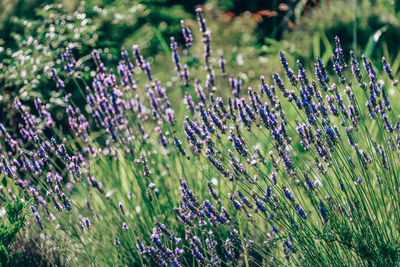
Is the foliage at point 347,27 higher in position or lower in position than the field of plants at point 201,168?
lower

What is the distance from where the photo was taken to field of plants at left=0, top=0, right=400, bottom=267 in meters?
2.04

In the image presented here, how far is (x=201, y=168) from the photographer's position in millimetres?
3074

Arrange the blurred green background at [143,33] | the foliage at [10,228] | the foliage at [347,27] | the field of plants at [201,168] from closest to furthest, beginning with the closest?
the field of plants at [201,168]
the foliage at [10,228]
the blurred green background at [143,33]
the foliage at [347,27]

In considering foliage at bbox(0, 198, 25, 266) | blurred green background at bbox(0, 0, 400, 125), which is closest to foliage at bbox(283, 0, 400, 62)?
blurred green background at bbox(0, 0, 400, 125)

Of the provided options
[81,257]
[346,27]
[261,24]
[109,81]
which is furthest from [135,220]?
[261,24]

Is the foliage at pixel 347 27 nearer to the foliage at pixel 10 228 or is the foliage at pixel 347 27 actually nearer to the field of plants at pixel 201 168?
the field of plants at pixel 201 168

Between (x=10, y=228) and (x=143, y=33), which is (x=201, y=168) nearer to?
(x=10, y=228)

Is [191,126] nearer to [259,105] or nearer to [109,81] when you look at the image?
[259,105]

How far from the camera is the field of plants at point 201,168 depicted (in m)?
2.04

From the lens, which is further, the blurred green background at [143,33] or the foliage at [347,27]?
the foliage at [347,27]

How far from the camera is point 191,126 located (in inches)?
81.9

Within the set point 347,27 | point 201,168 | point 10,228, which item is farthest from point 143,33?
point 10,228

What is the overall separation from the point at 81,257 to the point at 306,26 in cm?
507

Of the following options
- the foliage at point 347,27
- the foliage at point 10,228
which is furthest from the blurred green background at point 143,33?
the foliage at point 10,228
